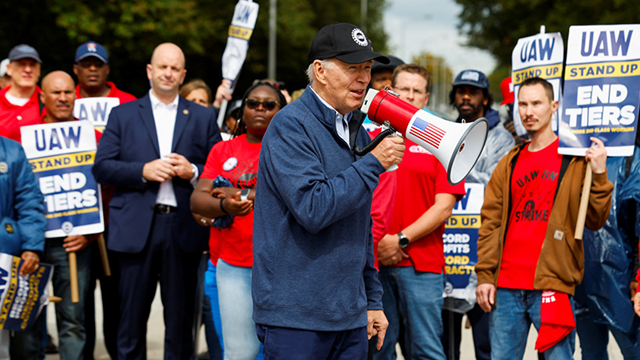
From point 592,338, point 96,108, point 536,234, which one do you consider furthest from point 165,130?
point 592,338

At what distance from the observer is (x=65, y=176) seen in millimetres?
5035

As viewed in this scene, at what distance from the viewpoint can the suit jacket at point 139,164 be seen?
4758mm

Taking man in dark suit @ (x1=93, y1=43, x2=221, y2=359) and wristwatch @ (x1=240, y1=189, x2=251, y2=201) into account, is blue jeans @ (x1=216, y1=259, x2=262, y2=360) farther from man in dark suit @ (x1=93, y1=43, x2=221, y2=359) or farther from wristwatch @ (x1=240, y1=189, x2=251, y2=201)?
man in dark suit @ (x1=93, y1=43, x2=221, y2=359)

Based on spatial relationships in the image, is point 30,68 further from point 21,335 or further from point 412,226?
point 412,226

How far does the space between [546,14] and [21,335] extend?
1961cm

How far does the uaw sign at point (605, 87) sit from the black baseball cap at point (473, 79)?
179 centimetres

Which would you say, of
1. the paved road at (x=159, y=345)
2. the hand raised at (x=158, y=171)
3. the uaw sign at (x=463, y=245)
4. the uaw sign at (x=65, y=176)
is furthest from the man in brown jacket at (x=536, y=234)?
the uaw sign at (x=65, y=176)

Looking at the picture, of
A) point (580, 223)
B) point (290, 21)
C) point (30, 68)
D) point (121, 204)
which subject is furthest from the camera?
point (290, 21)

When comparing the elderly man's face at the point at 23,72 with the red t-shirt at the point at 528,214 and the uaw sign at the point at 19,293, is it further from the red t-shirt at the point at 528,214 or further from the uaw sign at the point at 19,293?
the red t-shirt at the point at 528,214

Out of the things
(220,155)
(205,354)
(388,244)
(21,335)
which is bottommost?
(205,354)

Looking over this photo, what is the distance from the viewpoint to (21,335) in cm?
493

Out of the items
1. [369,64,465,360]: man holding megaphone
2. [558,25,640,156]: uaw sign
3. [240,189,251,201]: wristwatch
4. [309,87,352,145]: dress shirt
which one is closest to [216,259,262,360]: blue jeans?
[240,189,251,201]: wristwatch

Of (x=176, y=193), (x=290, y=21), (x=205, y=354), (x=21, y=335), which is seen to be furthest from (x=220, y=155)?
(x=290, y=21)

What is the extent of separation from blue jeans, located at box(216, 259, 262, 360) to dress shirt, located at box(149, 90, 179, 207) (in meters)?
1.15
